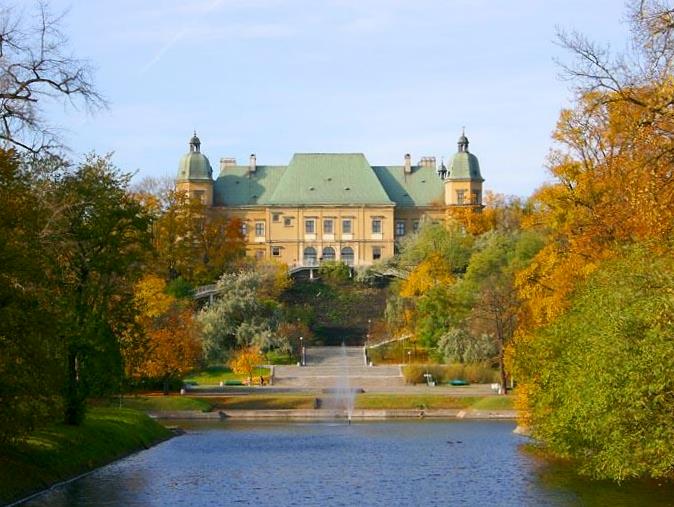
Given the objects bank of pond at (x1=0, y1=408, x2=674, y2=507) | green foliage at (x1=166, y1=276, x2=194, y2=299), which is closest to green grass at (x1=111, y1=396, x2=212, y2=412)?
bank of pond at (x1=0, y1=408, x2=674, y2=507)

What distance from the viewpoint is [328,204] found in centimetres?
9744

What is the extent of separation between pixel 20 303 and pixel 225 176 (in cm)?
8076

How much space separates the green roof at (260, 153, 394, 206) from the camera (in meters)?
97.6

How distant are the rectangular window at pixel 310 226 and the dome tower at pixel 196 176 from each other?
7945mm

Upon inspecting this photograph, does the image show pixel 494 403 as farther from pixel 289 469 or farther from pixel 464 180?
pixel 464 180

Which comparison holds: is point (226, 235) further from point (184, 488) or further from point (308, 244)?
point (184, 488)

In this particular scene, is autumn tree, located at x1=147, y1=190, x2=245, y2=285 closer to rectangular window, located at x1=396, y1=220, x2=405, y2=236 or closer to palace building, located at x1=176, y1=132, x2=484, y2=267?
palace building, located at x1=176, y1=132, x2=484, y2=267

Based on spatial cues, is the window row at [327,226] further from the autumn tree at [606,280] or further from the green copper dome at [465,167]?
the autumn tree at [606,280]

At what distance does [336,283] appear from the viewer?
8362 cm

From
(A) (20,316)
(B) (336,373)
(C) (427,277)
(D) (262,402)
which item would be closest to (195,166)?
(C) (427,277)

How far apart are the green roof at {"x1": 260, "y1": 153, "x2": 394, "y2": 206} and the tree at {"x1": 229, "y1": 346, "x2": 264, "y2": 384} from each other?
37809 millimetres

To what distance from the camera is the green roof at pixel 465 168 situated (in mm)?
97062

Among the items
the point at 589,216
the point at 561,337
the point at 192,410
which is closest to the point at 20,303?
the point at 561,337

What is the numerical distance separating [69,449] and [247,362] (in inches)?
1214
